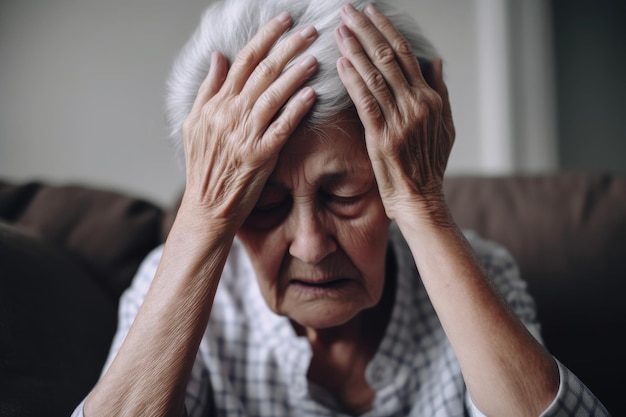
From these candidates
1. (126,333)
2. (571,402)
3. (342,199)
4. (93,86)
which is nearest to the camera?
(571,402)

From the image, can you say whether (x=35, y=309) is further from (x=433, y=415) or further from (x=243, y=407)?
(x=433, y=415)

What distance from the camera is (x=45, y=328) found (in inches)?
35.6

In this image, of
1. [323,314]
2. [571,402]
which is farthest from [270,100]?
[571,402]

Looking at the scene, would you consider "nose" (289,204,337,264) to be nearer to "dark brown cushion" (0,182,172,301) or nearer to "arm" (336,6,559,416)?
"arm" (336,6,559,416)

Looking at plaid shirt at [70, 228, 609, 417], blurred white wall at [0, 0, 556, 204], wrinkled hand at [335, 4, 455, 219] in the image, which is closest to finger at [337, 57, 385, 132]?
wrinkled hand at [335, 4, 455, 219]

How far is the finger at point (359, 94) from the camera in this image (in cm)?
74

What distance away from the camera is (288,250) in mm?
845

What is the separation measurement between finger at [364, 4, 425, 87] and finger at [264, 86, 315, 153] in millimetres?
133

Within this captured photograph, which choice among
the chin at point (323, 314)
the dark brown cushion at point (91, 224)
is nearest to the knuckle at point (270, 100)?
the chin at point (323, 314)

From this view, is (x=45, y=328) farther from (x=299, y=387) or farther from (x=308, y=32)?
(x=308, y=32)

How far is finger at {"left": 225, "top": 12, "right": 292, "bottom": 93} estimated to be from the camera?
2.52 feet

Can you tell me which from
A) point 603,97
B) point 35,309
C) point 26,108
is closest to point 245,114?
point 35,309

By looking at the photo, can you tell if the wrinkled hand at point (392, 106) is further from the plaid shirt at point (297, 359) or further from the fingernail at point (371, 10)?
the plaid shirt at point (297, 359)

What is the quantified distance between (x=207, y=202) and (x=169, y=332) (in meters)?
0.19
